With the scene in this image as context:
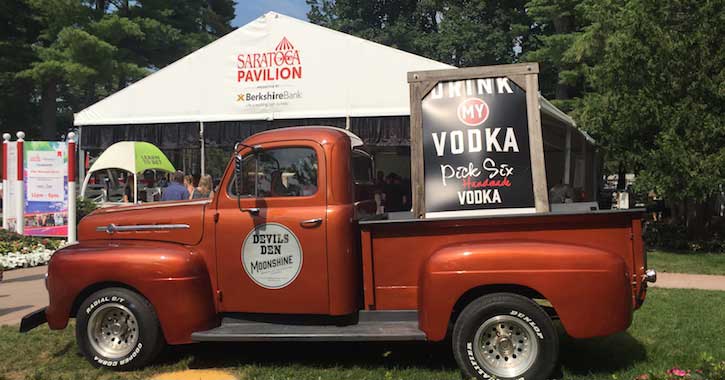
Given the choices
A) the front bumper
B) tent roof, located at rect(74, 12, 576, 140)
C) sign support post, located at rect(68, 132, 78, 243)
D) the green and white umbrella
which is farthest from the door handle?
the green and white umbrella

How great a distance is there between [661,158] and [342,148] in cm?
868

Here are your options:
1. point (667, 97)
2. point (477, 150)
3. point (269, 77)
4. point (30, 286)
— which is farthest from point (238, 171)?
point (667, 97)

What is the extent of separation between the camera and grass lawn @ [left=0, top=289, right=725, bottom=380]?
4992mm

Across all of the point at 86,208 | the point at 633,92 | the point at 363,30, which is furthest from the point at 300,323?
the point at 363,30

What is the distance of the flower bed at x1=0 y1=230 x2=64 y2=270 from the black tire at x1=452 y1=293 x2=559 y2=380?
8934 mm

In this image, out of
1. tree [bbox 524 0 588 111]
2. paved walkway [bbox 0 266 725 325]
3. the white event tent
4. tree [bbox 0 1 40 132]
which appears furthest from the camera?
tree [bbox 0 1 40 132]

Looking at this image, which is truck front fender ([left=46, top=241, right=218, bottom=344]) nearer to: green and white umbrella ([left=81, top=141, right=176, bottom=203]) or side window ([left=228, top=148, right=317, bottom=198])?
side window ([left=228, top=148, right=317, bottom=198])

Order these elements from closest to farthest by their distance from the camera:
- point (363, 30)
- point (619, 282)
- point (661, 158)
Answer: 1. point (619, 282)
2. point (661, 158)
3. point (363, 30)

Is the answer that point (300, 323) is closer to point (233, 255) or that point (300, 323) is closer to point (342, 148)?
point (233, 255)

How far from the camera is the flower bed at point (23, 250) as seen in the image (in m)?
10.9

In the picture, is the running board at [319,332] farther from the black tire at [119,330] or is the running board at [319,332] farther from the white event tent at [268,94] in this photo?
the white event tent at [268,94]

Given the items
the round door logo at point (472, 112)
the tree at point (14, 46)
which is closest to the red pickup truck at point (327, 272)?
the round door logo at point (472, 112)

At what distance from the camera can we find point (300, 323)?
502 cm

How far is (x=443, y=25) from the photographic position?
40.1 metres
